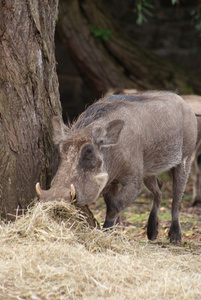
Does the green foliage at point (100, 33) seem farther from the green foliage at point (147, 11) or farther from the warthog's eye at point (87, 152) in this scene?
the warthog's eye at point (87, 152)

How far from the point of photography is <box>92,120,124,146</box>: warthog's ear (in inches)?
164

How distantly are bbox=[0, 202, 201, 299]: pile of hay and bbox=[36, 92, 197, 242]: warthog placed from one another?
0.22 meters

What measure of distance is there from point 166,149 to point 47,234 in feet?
5.89

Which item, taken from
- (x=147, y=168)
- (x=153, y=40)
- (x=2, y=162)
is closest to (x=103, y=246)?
(x=2, y=162)

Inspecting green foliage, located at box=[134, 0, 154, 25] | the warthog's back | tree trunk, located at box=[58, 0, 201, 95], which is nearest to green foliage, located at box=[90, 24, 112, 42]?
tree trunk, located at box=[58, 0, 201, 95]

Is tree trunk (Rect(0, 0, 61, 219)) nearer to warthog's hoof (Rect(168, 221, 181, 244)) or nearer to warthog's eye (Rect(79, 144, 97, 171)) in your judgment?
warthog's eye (Rect(79, 144, 97, 171))

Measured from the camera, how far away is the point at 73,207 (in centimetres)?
377

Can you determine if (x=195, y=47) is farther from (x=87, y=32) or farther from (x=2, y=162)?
(x=2, y=162)

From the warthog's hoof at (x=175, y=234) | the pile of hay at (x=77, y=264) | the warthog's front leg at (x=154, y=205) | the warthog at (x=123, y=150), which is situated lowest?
the warthog's hoof at (x=175, y=234)

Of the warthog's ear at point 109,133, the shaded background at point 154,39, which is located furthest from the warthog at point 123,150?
the shaded background at point 154,39

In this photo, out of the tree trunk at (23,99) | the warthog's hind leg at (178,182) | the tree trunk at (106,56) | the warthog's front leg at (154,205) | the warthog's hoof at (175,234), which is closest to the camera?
the tree trunk at (23,99)

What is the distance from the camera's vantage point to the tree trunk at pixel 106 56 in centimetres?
917

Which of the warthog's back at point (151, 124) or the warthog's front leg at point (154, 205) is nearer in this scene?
the warthog's back at point (151, 124)

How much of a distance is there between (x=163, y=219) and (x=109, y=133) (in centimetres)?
263
